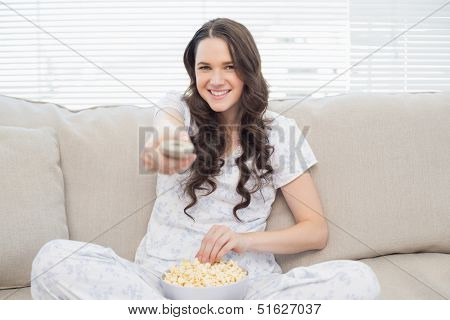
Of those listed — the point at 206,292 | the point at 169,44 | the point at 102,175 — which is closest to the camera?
the point at 206,292

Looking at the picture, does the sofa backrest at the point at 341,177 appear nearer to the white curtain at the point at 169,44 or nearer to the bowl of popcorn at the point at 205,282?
the bowl of popcorn at the point at 205,282

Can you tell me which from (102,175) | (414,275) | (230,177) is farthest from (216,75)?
(414,275)

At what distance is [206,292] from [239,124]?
62 centimetres

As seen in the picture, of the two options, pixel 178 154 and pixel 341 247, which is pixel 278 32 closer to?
pixel 341 247

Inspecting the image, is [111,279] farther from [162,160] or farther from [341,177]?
[341,177]

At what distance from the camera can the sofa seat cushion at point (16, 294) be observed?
4.25 ft

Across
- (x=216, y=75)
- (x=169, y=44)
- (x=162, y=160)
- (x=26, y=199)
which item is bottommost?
(x=26, y=199)

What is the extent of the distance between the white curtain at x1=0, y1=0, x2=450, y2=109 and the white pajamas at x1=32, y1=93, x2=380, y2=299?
708 mm

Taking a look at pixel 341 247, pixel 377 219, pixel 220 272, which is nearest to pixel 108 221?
pixel 220 272

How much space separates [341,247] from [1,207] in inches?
38.5

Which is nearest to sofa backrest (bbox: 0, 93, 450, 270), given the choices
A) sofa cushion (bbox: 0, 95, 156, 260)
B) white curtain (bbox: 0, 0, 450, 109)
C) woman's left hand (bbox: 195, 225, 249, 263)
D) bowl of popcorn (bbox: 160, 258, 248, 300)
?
sofa cushion (bbox: 0, 95, 156, 260)

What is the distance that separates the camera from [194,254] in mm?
1406

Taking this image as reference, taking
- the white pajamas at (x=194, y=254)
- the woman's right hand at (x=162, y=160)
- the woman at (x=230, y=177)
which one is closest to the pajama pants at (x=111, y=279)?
the white pajamas at (x=194, y=254)

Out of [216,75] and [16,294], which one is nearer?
[16,294]
